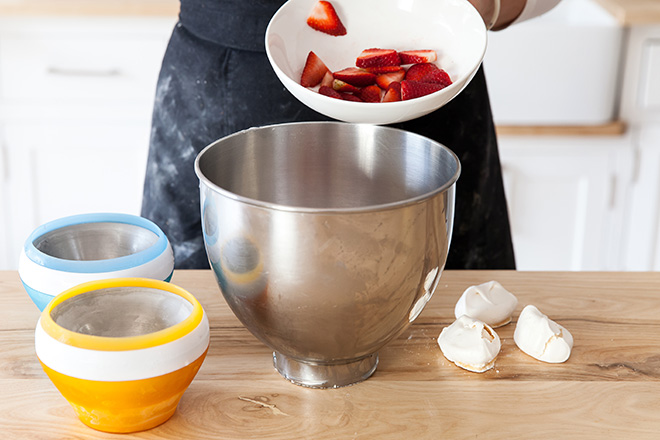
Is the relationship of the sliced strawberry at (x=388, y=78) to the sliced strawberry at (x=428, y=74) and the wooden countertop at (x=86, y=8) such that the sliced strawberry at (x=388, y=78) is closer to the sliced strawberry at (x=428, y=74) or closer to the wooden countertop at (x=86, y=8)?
the sliced strawberry at (x=428, y=74)

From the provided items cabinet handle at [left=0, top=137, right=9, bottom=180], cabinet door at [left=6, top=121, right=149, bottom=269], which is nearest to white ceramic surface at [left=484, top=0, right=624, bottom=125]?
cabinet door at [left=6, top=121, right=149, bottom=269]

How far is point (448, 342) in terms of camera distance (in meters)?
0.59

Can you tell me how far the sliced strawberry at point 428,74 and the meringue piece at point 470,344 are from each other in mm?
232

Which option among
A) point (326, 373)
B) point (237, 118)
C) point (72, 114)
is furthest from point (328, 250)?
point (72, 114)

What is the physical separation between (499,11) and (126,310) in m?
0.61

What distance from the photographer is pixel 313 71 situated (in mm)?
732

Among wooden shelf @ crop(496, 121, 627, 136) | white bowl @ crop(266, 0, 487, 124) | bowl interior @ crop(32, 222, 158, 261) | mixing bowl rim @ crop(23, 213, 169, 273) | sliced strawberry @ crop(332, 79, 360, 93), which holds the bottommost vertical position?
wooden shelf @ crop(496, 121, 627, 136)

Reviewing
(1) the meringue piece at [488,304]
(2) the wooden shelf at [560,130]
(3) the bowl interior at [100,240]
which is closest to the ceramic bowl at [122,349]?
(3) the bowl interior at [100,240]

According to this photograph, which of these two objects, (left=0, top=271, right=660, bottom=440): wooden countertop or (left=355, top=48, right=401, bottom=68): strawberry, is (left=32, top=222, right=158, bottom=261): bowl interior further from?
(left=355, top=48, right=401, bottom=68): strawberry

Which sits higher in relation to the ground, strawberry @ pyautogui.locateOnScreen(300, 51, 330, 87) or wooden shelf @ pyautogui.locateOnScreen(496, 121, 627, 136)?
strawberry @ pyautogui.locateOnScreen(300, 51, 330, 87)

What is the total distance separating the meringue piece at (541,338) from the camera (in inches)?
23.1

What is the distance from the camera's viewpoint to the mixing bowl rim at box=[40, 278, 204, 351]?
458 millimetres

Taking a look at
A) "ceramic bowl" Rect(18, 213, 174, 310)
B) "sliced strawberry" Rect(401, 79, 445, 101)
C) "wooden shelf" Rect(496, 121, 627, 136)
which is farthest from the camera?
"wooden shelf" Rect(496, 121, 627, 136)

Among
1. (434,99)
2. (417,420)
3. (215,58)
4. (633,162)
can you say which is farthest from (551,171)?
(417,420)
